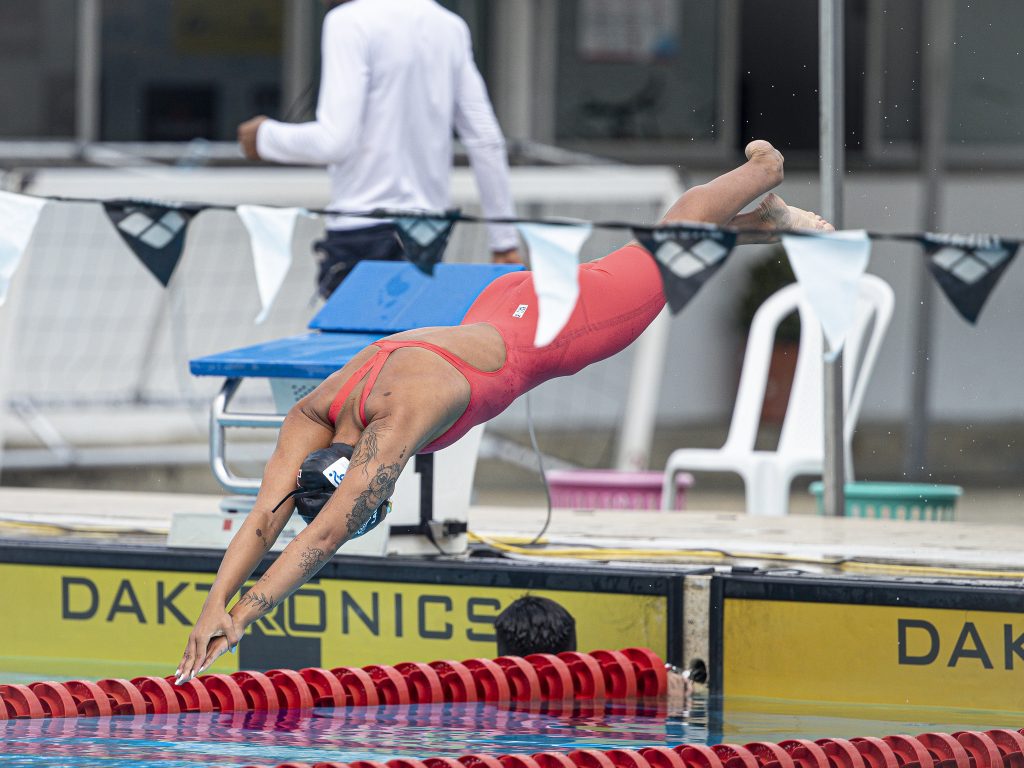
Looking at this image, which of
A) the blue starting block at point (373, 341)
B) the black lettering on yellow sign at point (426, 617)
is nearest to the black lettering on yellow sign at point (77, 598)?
the blue starting block at point (373, 341)

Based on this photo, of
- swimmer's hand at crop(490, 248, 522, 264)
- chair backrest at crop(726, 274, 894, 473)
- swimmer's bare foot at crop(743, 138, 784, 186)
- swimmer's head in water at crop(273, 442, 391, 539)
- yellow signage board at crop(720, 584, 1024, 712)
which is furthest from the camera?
chair backrest at crop(726, 274, 894, 473)

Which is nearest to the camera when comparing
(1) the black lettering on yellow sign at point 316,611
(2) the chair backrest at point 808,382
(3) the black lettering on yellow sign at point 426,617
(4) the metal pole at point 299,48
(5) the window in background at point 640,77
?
(3) the black lettering on yellow sign at point 426,617

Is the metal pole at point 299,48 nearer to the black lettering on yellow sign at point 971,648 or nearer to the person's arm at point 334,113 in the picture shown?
the person's arm at point 334,113

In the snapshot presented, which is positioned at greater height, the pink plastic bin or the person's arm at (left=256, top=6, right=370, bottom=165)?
the person's arm at (left=256, top=6, right=370, bottom=165)

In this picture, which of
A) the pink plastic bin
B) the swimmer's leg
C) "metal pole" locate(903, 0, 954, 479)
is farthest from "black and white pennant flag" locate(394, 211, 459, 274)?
"metal pole" locate(903, 0, 954, 479)

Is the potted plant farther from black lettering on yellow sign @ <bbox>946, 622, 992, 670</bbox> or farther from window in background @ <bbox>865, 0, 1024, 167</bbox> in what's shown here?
black lettering on yellow sign @ <bbox>946, 622, 992, 670</bbox>

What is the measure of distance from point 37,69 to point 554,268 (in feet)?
37.1

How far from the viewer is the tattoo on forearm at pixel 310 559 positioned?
12.8 feet

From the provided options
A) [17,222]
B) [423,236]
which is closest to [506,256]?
[423,236]

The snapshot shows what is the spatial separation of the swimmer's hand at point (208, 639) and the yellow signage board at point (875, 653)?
1680 mm

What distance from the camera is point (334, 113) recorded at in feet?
20.2

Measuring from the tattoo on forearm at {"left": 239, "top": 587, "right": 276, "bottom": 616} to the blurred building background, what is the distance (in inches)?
396

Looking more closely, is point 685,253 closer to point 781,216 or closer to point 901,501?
point 781,216

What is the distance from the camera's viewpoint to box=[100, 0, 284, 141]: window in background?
14.5 meters
